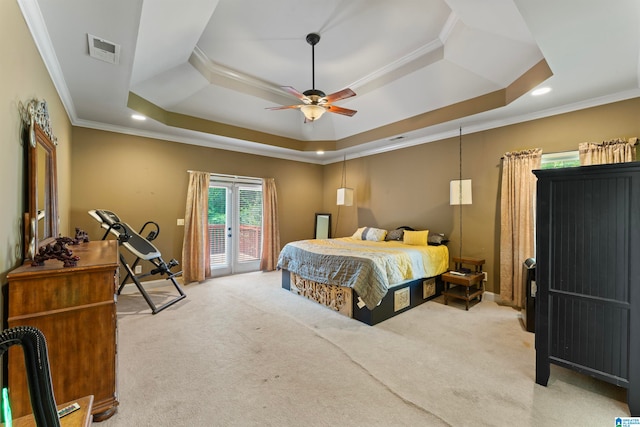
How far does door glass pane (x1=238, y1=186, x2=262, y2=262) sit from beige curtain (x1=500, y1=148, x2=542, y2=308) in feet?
15.4

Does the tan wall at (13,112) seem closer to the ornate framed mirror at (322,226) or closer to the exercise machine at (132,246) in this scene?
the exercise machine at (132,246)

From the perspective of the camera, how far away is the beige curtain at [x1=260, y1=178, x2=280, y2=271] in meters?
6.34

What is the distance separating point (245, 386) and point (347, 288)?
185cm

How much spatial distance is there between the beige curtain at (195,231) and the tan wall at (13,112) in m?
3.11

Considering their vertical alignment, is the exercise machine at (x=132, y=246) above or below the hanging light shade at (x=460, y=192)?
below

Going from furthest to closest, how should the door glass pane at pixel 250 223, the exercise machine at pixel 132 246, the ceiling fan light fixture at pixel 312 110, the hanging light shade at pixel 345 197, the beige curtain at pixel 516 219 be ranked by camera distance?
the hanging light shade at pixel 345 197, the door glass pane at pixel 250 223, the beige curtain at pixel 516 219, the exercise machine at pixel 132 246, the ceiling fan light fixture at pixel 312 110

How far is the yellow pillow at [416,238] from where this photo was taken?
4886 mm

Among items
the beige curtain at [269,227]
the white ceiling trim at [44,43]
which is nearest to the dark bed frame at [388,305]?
the beige curtain at [269,227]

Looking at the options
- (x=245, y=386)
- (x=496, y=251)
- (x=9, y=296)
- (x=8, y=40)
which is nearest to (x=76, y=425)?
(x=9, y=296)

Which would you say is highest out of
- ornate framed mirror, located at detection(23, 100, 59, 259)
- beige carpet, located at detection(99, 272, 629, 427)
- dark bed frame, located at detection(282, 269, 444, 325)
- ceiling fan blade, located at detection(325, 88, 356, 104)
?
ceiling fan blade, located at detection(325, 88, 356, 104)

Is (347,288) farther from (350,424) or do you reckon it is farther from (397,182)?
(397,182)

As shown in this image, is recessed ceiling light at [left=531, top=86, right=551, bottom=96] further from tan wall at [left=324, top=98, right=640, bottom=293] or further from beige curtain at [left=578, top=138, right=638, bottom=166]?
beige curtain at [left=578, top=138, right=638, bottom=166]

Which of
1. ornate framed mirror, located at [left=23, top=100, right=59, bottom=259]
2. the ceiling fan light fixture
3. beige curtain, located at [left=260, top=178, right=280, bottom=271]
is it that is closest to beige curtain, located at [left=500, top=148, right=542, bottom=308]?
the ceiling fan light fixture

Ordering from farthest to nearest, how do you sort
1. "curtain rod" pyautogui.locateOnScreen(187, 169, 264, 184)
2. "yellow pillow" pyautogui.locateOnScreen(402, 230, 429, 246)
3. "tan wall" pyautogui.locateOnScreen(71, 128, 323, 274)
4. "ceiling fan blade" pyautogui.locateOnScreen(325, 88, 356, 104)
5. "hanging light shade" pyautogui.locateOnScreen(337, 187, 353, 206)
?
"hanging light shade" pyautogui.locateOnScreen(337, 187, 353, 206), "curtain rod" pyautogui.locateOnScreen(187, 169, 264, 184), "yellow pillow" pyautogui.locateOnScreen(402, 230, 429, 246), "tan wall" pyautogui.locateOnScreen(71, 128, 323, 274), "ceiling fan blade" pyautogui.locateOnScreen(325, 88, 356, 104)
